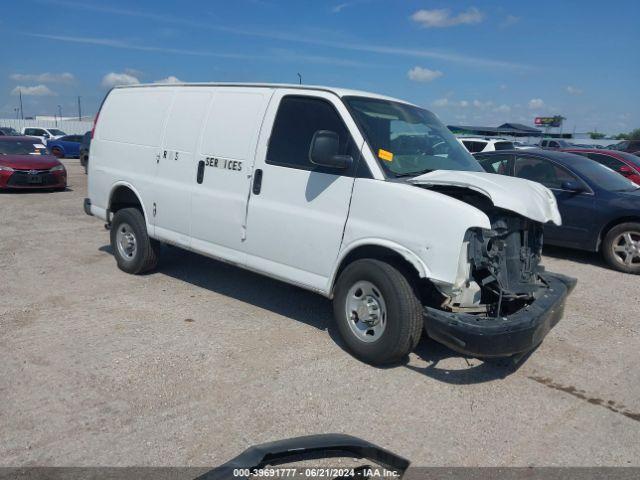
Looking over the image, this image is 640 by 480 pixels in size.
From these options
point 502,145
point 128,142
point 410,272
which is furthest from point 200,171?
point 502,145

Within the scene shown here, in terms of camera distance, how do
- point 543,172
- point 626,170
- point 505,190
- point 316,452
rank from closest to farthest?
point 316,452 → point 505,190 → point 543,172 → point 626,170

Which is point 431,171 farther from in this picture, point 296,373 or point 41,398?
point 41,398

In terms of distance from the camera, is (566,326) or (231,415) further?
(566,326)

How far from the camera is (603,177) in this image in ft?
→ 28.8

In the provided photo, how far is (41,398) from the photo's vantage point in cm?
391

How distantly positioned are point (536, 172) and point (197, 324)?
620 cm

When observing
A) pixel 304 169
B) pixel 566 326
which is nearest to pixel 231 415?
pixel 304 169

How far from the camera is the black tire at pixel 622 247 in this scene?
26.2 ft

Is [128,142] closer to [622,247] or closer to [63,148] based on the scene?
[622,247]

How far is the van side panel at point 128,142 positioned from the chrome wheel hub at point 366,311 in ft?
9.70

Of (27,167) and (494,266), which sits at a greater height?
(494,266)

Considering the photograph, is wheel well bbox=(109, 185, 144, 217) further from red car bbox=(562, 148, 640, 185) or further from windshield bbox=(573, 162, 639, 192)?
red car bbox=(562, 148, 640, 185)

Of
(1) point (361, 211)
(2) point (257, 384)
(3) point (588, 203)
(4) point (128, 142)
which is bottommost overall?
(2) point (257, 384)

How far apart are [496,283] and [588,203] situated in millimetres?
4827
